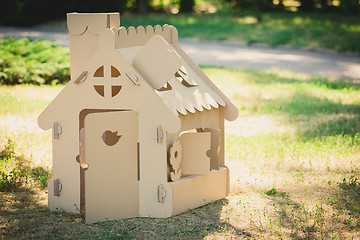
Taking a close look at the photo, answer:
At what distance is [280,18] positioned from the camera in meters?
22.2

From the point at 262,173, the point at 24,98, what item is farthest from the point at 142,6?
the point at 262,173

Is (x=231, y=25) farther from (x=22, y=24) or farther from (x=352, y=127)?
(x=352, y=127)

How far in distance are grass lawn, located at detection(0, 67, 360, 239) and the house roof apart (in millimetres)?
867

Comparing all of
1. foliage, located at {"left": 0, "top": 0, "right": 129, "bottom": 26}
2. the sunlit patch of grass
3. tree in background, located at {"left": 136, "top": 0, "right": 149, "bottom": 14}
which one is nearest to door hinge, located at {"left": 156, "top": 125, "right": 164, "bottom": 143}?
the sunlit patch of grass

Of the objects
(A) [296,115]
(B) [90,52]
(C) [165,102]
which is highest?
(B) [90,52]

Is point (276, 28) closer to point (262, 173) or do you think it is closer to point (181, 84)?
point (262, 173)

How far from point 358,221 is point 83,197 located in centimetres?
224

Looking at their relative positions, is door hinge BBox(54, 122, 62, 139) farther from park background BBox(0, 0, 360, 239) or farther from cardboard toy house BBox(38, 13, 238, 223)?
park background BBox(0, 0, 360, 239)

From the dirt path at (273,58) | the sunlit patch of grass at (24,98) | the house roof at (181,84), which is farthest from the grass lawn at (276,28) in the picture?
the house roof at (181,84)

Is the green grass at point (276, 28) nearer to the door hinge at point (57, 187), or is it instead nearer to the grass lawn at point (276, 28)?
the grass lawn at point (276, 28)

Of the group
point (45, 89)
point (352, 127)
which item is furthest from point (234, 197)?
point (45, 89)

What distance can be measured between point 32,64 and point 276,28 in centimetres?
1153

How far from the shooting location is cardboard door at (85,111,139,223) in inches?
159

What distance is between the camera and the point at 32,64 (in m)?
9.83
